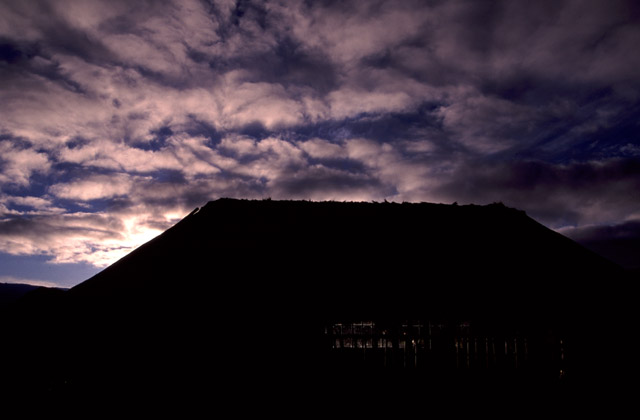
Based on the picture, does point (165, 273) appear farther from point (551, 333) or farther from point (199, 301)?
point (551, 333)

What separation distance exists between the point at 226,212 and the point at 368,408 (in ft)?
22.1

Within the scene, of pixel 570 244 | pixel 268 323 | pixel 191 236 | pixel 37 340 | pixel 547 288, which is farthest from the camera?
pixel 570 244

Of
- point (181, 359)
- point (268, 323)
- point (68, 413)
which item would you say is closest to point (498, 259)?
point (268, 323)

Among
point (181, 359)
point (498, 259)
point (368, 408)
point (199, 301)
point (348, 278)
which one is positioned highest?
point (498, 259)

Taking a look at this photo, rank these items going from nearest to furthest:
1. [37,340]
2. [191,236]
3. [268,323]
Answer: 1. [37,340]
2. [268,323]
3. [191,236]

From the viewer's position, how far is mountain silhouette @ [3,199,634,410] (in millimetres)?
7973

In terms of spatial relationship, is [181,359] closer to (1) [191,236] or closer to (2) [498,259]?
(1) [191,236]

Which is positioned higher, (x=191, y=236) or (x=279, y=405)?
(x=191, y=236)

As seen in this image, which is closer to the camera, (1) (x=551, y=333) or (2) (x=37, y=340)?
(2) (x=37, y=340)

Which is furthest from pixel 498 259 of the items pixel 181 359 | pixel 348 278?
pixel 181 359

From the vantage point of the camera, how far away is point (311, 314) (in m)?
8.45

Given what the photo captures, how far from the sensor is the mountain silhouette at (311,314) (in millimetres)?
7973

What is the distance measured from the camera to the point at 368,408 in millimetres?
8492

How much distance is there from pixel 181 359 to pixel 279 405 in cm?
253
